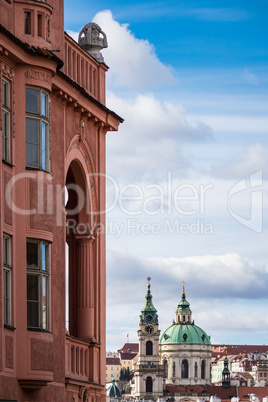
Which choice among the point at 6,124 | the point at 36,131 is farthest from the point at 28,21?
the point at 6,124

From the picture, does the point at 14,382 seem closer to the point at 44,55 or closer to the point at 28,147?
the point at 28,147

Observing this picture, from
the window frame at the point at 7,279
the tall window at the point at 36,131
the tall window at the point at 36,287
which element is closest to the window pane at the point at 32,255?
the tall window at the point at 36,287

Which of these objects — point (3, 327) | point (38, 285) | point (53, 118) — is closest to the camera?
point (3, 327)

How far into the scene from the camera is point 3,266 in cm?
1577

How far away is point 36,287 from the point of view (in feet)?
54.7

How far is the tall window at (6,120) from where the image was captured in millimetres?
16094

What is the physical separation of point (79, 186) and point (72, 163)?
66 cm

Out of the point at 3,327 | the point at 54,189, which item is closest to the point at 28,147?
the point at 54,189

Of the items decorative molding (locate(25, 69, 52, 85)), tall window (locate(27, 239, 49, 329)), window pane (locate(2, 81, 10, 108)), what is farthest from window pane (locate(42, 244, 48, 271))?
decorative molding (locate(25, 69, 52, 85))

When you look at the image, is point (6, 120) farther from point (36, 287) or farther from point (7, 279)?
point (36, 287)

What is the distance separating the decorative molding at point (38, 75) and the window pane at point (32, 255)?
2.67 m

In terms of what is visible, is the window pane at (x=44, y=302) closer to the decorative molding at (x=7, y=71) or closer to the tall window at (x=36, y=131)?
the tall window at (x=36, y=131)

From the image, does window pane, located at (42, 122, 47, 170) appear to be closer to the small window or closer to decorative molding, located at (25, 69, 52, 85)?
decorative molding, located at (25, 69, 52, 85)

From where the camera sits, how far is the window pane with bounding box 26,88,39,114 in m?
16.8
